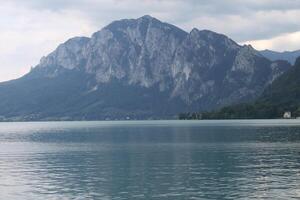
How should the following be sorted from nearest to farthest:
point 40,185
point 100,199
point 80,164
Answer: point 100,199 → point 40,185 → point 80,164

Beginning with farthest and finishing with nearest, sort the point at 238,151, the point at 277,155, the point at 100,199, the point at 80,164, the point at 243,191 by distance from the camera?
1. the point at 238,151
2. the point at 277,155
3. the point at 80,164
4. the point at 243,191
5. the point at 100,199

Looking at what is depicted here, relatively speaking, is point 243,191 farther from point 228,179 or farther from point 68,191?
point 68,191

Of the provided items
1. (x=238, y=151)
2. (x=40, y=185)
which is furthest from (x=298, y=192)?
(x=238, y=151)

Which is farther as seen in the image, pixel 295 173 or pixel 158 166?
pixel 158 166

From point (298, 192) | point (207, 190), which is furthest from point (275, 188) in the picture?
point (207, 190)

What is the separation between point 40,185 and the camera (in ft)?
235

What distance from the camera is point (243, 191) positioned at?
212 feet

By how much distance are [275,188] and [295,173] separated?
553 inches

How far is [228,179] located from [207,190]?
954cm

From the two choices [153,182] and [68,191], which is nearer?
[68,191]

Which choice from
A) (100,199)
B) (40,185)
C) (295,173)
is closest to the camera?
(100,199)

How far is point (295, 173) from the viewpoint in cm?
7875

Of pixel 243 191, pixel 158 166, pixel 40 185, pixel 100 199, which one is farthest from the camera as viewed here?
pixel 158 166

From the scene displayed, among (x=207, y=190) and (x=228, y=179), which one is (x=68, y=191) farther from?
(x=228, y=179)
